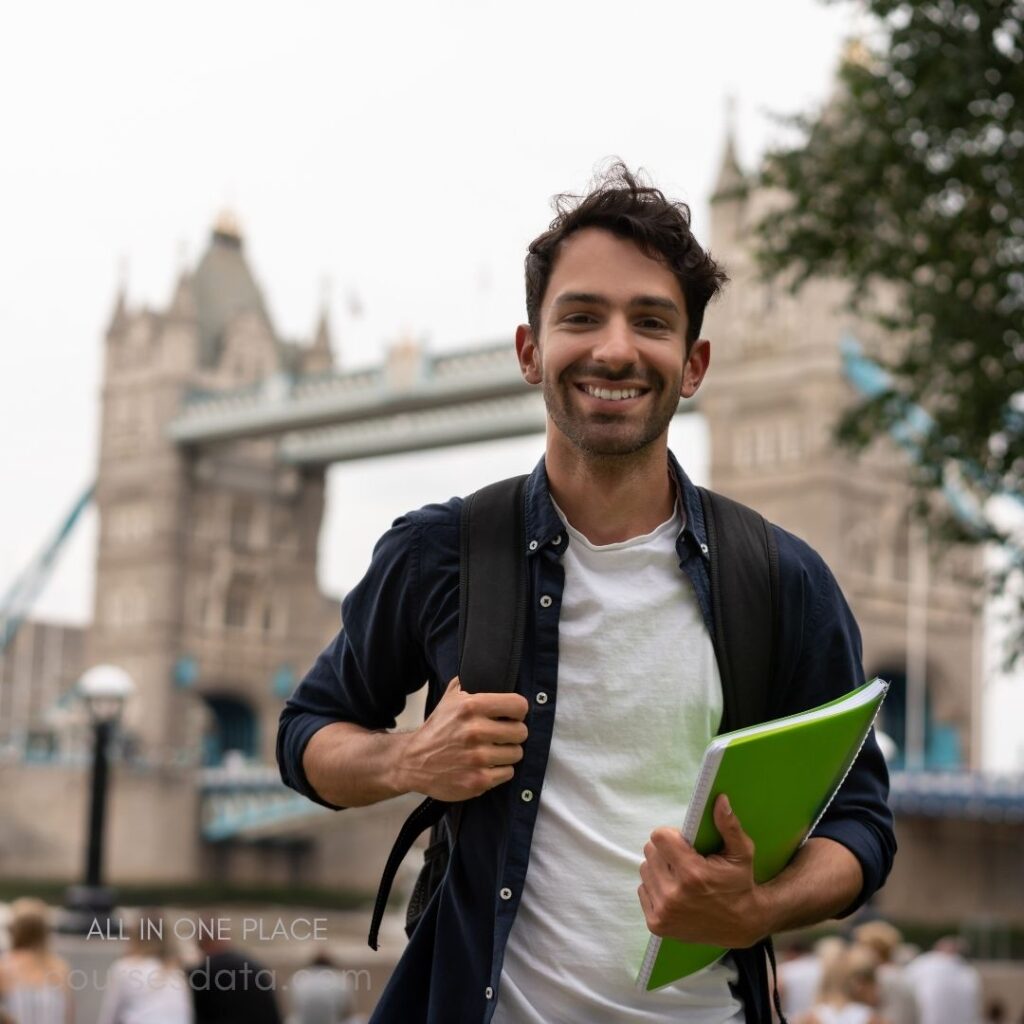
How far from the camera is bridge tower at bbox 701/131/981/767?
111 feet

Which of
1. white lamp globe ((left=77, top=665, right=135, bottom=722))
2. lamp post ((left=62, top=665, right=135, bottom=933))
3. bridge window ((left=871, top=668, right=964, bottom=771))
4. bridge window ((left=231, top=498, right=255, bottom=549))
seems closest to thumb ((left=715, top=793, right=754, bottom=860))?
Answer: lamp post ((left=62, top=665, right=135, bottom=933))

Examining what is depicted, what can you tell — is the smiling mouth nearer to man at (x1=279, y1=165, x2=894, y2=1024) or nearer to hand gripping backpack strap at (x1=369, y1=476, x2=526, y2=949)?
man at (x1=279, y1=165, x2=894, y2=1024)

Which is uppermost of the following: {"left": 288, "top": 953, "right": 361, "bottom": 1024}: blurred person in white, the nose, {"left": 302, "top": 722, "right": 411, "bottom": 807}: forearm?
the nose

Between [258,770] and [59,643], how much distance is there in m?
25.1

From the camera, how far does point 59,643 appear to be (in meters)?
62.5

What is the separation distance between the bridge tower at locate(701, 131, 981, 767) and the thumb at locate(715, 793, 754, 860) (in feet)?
105

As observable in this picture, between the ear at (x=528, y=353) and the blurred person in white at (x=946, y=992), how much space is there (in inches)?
284

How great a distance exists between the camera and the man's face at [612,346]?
158cm

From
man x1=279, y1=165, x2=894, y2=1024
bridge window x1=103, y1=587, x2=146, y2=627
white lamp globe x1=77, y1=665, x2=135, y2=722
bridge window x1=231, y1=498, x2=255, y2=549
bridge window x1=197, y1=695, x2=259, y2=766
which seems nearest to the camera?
man x1=279, y1=165, x2=894, y2=1024

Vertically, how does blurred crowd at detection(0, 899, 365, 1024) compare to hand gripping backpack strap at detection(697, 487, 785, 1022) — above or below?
below

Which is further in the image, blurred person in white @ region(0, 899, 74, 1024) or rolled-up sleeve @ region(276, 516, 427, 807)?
blurred person in white @ region(0, 899, 74, 1024)

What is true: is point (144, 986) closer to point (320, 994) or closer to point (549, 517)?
point (320, 994)

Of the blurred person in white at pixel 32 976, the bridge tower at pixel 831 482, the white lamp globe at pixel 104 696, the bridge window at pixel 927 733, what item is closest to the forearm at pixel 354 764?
the blurred person in white at pixel 32 976

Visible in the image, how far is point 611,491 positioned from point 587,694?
0.59 ft
